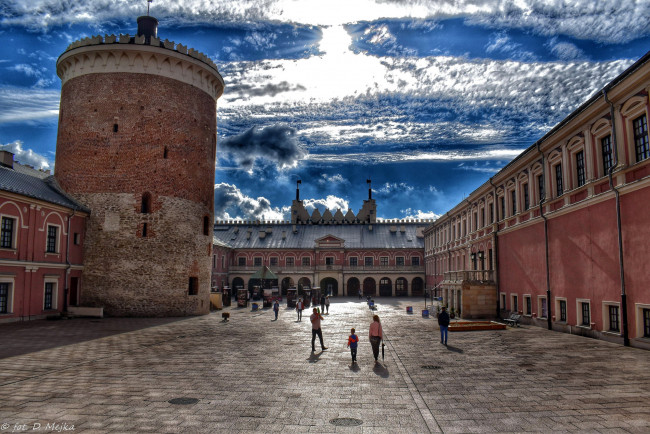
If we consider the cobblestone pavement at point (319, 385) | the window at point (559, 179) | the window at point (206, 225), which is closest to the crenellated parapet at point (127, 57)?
the window at point (206, 225)

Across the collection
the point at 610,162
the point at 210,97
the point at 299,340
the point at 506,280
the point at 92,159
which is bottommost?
the point at 299,340

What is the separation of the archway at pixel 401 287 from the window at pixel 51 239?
5087cm

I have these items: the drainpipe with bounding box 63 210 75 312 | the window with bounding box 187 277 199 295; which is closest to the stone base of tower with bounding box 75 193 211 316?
the window with bounding box 187 277 199 295

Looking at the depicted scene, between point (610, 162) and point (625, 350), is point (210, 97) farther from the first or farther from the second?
point (625, 350)

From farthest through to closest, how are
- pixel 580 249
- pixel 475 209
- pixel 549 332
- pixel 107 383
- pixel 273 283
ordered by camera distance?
pixel 273 283, pixel 475 209, pixel 549 332, pixel 580 249, pixel 107 383

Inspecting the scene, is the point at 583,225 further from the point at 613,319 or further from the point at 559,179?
the point at 613,319

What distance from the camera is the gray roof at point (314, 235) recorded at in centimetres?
7369

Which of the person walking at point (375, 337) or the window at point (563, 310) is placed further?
the window at point (563, 310)

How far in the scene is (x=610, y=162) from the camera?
61.7 feet

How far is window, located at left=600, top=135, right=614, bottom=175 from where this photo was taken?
1884 cm

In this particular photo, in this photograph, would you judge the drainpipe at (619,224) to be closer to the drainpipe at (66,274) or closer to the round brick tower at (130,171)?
the round brick tower at (130,171)

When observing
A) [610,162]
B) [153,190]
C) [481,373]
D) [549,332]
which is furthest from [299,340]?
[153,190]

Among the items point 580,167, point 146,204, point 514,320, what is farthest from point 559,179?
point 146,204

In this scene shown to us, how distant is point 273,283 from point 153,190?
40.3 metres
